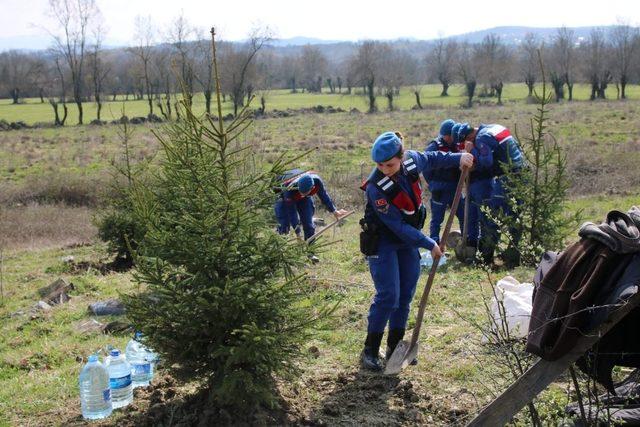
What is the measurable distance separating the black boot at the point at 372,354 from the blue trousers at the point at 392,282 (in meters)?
0.07

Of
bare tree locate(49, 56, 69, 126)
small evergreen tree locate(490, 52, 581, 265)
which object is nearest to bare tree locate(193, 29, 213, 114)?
small evergreen tree locate(490, 52, 581, 265)

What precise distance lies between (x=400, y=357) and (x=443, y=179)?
4.82 metres

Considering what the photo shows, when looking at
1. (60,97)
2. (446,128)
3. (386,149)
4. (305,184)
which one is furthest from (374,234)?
(60,97)

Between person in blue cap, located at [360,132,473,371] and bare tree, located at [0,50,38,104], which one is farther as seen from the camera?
bare tree, located at [0,50,38,104]

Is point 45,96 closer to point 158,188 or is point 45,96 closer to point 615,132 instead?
point 615,132

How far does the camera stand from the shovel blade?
5250mm

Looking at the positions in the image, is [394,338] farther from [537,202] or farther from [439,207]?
[439,207]

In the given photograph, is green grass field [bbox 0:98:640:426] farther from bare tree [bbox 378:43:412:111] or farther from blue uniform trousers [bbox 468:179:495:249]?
bare tree [bbox 378:43:412:111]

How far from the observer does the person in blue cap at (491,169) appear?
8766 millimetres

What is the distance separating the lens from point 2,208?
1919cm

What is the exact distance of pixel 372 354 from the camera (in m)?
5.44

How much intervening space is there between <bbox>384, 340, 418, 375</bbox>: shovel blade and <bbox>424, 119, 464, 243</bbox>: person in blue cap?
14.4 ft

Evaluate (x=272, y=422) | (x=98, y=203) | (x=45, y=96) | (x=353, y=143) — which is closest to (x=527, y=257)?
(x=272, y=422)

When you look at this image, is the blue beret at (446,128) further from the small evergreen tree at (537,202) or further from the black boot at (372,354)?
the black boot at (372,354)
